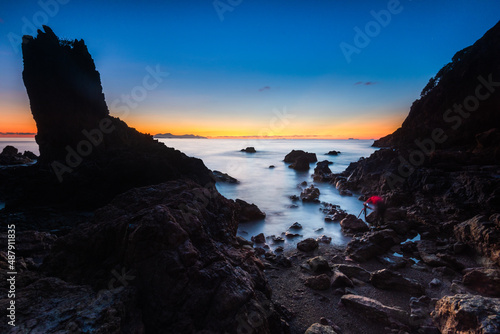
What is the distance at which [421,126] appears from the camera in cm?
2333

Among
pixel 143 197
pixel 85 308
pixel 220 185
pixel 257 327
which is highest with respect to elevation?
pixel 143 197

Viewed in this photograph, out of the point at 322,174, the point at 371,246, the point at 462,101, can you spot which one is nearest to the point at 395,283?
Result: the point at 371,246

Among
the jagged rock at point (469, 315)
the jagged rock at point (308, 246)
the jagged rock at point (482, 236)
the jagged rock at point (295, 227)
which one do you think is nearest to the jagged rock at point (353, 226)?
the jagged rock at point (295, 227)

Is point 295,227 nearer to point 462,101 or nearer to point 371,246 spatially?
point 371,246

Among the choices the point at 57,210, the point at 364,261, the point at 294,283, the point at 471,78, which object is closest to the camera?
the point at 294,283

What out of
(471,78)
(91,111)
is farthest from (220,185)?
(471,78)

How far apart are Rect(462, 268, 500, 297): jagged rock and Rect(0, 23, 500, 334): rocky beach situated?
0.04 m

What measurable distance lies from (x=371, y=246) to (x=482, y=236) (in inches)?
153

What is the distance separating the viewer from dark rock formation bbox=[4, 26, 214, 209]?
12.7 metres

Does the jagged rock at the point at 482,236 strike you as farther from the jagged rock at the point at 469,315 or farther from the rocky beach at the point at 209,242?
the jagged rock at the point at 469,315

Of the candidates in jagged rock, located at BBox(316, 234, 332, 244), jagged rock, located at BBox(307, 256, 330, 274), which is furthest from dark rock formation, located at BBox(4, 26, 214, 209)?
jagged rock, located at BBox(307, 256, 330, 274)

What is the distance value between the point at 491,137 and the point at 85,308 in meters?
23.0

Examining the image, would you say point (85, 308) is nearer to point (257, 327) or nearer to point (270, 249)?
point (257, 327)

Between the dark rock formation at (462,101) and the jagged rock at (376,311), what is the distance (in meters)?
19.8
